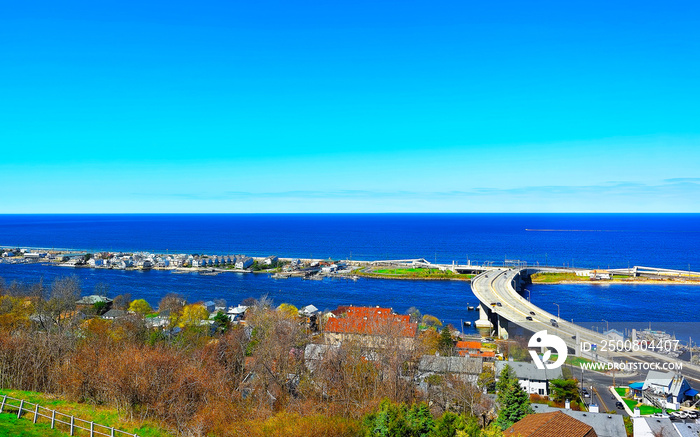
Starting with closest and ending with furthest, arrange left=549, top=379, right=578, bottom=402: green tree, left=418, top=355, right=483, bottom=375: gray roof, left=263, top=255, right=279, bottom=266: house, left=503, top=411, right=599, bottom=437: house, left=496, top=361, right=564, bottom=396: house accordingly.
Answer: left=503, top=411, right=599, bottom=437: house
left=549, top=379, right=578, bottom=402: green tree
left=418, top=355, right=483, bottom=375: gray roof
left=496, top=361, right=564, bottom=396: house
left=263, top=255, right=279, bottom=266: house

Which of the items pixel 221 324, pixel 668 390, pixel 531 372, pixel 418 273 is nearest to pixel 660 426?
pixel 668 390

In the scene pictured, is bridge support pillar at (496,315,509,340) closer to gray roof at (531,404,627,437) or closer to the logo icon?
the logo icon

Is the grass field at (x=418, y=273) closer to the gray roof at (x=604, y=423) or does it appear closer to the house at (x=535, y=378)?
the house at (x=535, y=378)

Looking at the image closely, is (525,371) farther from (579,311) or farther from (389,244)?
(389,244)

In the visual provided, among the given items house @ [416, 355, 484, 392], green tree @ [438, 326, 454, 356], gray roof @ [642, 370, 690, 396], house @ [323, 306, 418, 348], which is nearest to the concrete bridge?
gray roof @ [642, 370, 690, 396]

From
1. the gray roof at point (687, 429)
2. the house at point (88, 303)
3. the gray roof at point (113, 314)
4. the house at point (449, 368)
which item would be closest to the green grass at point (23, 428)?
the house at point (449, 368)

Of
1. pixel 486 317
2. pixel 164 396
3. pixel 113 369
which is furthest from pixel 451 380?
pixel 486 317
